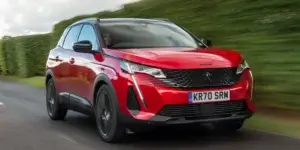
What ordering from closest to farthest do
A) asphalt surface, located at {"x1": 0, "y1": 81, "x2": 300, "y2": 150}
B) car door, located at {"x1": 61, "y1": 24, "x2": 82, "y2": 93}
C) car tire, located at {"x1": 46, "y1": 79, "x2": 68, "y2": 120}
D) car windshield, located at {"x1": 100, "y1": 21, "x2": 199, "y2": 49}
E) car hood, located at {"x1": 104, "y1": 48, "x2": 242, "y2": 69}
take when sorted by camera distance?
1. car hood, located at {"x1": 104, "y1": 48, "x2": 242, "y2": 69}
2. asphalt surface, located at {"x1": 0, "y1": 81, "x2": 300, "y2": 150}
3. car windshield, located at {"x1": 100, "y1": 21, "x2": 199, "y2": 49}
4. car door, located at {"x1": 61, "y1": 24, "x2": 82, "y2": 93}
5. car tire, located at {"x1": 46, "y1": 79, "x2": 68, "y2": 120}

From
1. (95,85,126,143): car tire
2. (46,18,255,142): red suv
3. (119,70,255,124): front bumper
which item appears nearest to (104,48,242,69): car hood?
(46,18,255,142): red suv

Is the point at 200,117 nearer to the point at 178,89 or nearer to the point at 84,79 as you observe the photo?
the point at 178,89

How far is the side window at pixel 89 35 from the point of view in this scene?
891 cm

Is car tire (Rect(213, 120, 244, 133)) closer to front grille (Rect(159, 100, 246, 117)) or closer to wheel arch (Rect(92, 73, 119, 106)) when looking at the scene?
front grille (Rect(159, 100, 246, 117))

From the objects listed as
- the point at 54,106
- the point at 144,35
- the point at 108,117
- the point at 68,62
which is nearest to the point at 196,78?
the point at 108,117

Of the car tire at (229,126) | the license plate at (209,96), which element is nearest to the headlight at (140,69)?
the license plate at (209,96)

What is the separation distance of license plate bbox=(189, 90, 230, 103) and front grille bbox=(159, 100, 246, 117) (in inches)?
2.3

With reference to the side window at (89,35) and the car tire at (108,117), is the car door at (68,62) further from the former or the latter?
the car tire at (108,117)

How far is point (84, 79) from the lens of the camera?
8961mm

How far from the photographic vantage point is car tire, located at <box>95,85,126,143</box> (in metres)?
7.85

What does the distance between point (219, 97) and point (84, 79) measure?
7.44 ft

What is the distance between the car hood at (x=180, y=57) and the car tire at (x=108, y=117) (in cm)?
54

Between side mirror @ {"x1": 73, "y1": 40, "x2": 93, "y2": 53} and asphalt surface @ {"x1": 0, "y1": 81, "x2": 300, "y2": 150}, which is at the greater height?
side mirror @ {"x1": 73, "y1": 40, "x2": 93, "y2": 53}

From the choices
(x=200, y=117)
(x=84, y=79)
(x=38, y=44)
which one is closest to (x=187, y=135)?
(x=200, y=117)
